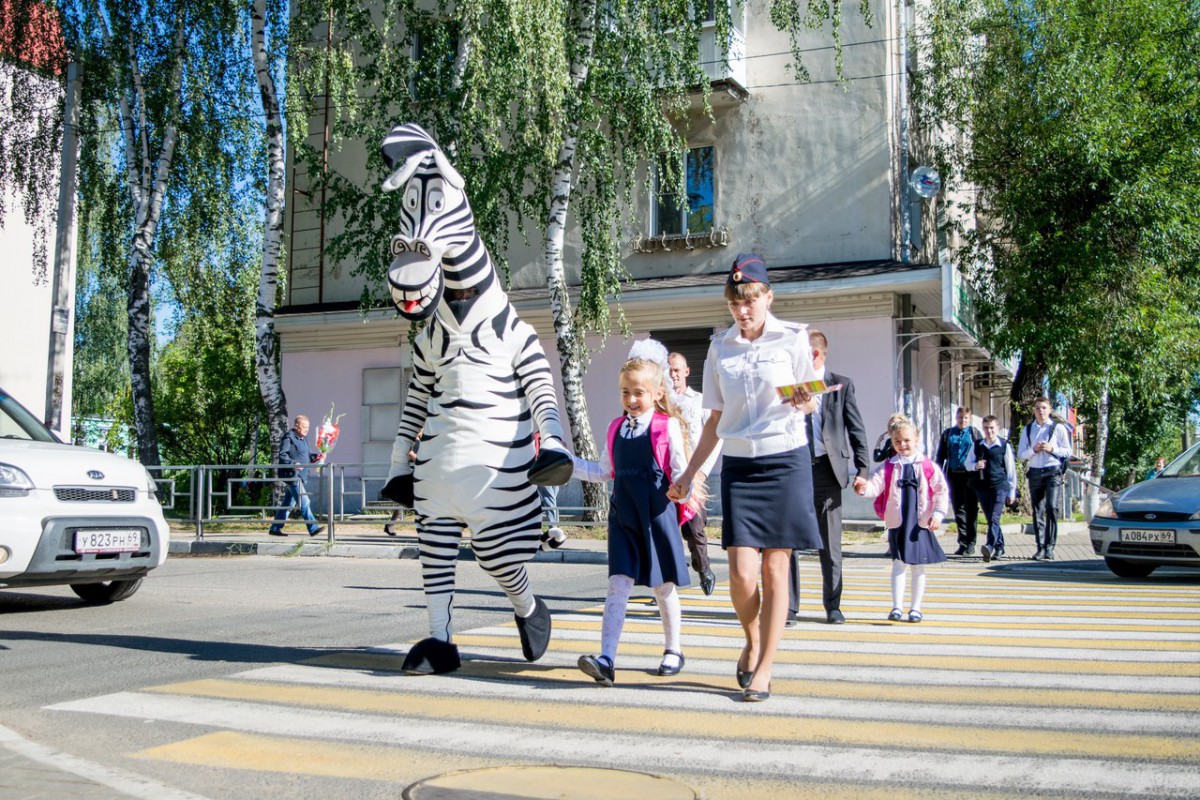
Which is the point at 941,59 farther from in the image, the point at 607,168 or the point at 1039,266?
the point at 607,168

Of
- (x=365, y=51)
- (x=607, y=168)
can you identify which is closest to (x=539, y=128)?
(x=607, y=168)

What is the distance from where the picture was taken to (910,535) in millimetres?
8516

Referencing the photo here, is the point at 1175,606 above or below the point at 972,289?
below

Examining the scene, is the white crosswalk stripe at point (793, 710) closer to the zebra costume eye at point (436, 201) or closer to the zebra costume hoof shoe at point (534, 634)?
the zebra costume hoof shoe at point (534, 634)

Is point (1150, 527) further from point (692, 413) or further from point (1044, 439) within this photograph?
point (692, 413)

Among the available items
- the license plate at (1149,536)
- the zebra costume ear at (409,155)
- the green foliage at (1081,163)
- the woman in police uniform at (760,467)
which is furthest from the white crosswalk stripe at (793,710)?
the green foliage at (1081,163)

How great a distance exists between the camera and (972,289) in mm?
25281

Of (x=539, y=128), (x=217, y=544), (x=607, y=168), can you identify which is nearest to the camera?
(x=217, y=544)

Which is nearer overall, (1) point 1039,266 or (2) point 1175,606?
(2) point 1175,606

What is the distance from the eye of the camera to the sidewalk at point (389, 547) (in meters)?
15.3

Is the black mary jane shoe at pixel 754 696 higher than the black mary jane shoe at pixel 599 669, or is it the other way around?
the black mary jane shoe at pixel 599 669

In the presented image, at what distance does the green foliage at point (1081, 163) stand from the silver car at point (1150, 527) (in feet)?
36.9

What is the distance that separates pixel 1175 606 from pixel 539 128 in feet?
39.6

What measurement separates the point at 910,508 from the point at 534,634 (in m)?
3.53
